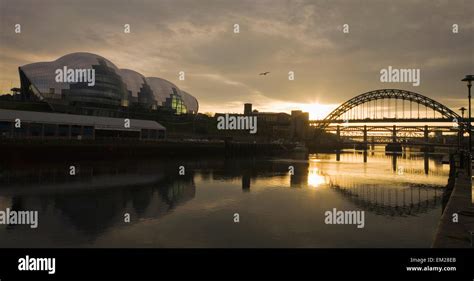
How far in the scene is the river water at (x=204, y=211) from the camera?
12.7 meters

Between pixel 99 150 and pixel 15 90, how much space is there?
55.8m

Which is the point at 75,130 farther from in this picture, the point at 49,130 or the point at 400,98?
the point at 400,98

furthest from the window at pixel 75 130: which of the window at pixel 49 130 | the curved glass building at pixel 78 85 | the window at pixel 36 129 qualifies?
the curved glass building at pixel 78 85

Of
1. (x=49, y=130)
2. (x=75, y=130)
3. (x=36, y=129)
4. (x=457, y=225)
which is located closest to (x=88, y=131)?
(x=75, y=130)

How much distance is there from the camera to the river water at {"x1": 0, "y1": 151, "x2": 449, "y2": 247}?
12.7 metres

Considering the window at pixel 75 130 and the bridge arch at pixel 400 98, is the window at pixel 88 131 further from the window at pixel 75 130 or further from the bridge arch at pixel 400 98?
the bridge arch at pixel 400 98

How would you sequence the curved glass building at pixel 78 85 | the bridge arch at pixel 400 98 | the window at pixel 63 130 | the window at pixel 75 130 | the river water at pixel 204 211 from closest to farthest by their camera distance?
1. the river water at pixel 204 211
2. the window at pixel 63 130
3. the window at pixel 75 130
4. the curved glass building at pixel 78 85
5. the bridge arch at pixel 400 98

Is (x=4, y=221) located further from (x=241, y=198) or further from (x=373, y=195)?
(x=373, y=195)

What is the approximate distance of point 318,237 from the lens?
1326 centimetres

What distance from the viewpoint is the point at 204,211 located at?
1797 cm

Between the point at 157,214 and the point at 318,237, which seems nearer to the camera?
the point at 318,237

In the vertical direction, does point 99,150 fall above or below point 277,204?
above

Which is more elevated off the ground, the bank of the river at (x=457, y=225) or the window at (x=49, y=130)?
the window at (x=49, y=130)
